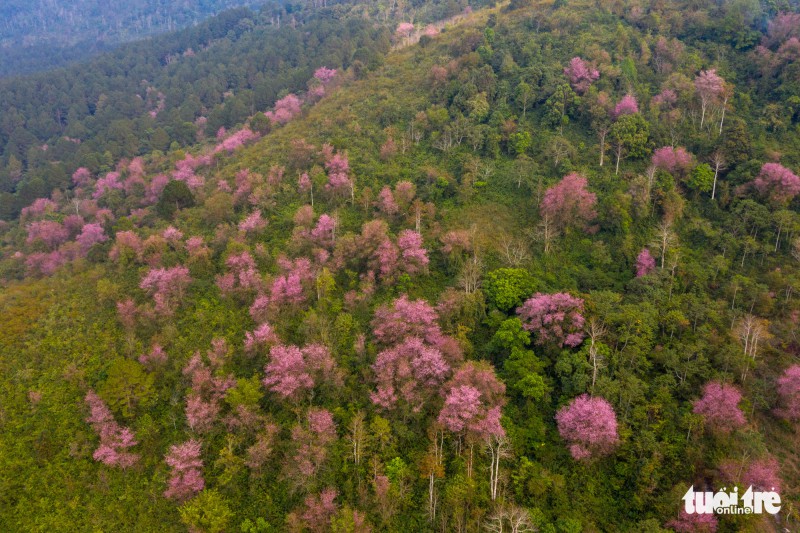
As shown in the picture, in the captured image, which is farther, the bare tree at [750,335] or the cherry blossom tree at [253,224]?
the cherry blossom tree at [253,224]

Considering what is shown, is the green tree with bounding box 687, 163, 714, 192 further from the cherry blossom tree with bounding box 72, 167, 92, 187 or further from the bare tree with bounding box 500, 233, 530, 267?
the cherry blossom tree with bounding box 72, 167, 92, 187

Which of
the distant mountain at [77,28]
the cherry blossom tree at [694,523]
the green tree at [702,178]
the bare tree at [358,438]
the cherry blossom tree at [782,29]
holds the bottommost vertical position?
the cherry blossom tree at [694,523]

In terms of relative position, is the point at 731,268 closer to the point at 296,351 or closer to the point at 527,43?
the point at 296,351

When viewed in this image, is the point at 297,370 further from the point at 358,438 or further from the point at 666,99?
the point at 666,99

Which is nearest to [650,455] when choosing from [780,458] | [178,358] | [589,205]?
[780,458]

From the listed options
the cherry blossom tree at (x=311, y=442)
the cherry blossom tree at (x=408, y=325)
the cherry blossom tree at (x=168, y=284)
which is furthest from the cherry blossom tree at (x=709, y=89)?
the cherry blossom tree at (x=168, y=284)

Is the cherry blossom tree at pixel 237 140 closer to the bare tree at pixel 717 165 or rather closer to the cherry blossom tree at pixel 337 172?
the cherry blossom tree at pixel 337 172

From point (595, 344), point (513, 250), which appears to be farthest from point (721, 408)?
point (513, 250)
